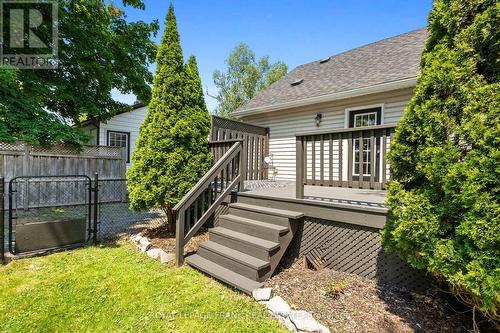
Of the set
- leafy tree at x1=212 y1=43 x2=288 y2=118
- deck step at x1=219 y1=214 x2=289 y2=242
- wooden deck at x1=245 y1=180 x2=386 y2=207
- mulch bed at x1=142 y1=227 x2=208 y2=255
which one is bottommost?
mulch bed at x1=142 y1=227 x2=208 y2=255

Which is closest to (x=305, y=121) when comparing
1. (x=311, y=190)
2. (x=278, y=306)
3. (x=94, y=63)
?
(x=311, y=190)

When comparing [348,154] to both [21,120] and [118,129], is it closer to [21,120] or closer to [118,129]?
[21,120]

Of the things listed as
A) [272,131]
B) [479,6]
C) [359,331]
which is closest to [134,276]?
[359,331]

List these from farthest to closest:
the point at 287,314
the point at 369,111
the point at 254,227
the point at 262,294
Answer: the point at 369,111 < the point at 254,227 < the point at 262,294 < the point at 287,314

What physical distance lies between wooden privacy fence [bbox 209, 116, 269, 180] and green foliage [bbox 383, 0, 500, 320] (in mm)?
3259

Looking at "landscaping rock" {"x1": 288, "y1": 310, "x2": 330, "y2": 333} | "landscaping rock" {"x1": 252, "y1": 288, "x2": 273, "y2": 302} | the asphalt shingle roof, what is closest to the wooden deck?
"landscaping rock" {"x1": 252, "y1": 288, "x2": 273, "y2": 302}

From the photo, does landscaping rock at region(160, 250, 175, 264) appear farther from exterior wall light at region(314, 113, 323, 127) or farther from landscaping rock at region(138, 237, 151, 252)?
exterior wall light at region(314, 113, 323, 127)

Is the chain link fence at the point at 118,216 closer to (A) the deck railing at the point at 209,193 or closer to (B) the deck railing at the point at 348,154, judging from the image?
(A) the deck railing at the point at 209,193

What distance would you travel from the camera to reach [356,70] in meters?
7.54

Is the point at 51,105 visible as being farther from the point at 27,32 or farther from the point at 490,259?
the point at 490,259

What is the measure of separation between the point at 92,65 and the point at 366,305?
9.00 m

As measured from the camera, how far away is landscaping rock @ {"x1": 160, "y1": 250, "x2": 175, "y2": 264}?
3.96m

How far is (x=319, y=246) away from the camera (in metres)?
3.63

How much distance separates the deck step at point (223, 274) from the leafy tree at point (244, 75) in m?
19.9
